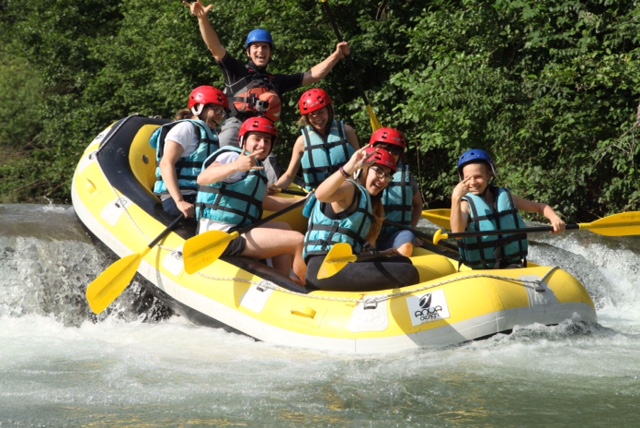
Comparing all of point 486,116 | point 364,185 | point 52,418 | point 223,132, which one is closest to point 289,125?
point 486,116

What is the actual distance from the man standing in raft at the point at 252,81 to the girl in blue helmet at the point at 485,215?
1545mm

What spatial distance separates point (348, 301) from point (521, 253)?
3.22 feet

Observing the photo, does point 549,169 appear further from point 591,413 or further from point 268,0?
point 591,413

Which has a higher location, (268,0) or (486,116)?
(268,0)

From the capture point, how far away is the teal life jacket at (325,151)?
5.81 meters

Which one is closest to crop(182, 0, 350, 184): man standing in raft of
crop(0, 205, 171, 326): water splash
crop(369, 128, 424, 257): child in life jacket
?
A: crop(369, 128, 424, 257): child in life jacket

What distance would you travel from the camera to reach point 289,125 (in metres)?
12.4

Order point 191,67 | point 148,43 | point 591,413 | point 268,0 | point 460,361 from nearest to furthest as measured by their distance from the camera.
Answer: point 591,413
point 460,361
point 268,0
point 191,67
point 148,43

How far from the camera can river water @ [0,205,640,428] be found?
3.83 meters

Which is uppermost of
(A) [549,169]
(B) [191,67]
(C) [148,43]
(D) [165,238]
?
(C) [148,43]

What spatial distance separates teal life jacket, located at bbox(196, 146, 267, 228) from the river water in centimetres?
62

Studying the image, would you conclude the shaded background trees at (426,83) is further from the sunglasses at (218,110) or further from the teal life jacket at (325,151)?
the sunglasses at (218,110)

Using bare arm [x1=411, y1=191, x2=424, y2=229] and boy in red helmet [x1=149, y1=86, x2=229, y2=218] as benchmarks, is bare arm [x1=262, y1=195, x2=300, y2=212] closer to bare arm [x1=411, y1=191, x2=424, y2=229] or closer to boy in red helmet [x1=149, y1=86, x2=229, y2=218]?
boy in red helmet [x1=149, y1=86, x2=229, y2=218]

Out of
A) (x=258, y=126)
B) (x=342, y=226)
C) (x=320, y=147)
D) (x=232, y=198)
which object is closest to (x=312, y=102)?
(x=320, y=147)
